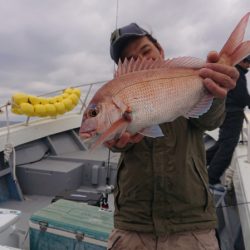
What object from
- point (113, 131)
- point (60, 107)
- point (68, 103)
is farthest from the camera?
point (68, 103)

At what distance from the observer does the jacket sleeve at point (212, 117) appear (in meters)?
1.74

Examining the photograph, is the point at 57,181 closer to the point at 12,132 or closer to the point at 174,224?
the point at 12,132

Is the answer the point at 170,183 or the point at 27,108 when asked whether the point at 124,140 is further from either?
the point at 27,108

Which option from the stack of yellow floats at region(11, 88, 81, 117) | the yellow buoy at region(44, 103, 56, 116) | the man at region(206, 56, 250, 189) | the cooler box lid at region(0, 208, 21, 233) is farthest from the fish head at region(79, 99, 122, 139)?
the yellow buoy at region(44, 103, 56, 116)

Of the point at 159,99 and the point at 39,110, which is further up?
the point at 39,110

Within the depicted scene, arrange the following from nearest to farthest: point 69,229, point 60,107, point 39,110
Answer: point 69,229 → point 39,110 → point 60,107

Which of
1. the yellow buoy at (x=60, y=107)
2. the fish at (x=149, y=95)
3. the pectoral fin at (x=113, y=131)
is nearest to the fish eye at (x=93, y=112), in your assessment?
the fish at (x=149, y=95)

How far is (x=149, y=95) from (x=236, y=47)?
0.44 meters

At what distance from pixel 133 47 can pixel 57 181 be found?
3967 millimetres

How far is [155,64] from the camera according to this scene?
158 cm

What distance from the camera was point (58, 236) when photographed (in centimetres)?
313

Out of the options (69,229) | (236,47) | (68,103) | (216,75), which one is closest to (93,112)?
(216,75)

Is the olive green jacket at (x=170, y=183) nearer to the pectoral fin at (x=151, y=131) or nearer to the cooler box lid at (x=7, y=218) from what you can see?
the pectoral fin at (x=151, y=131)

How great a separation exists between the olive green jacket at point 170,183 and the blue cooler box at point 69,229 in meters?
1.24
